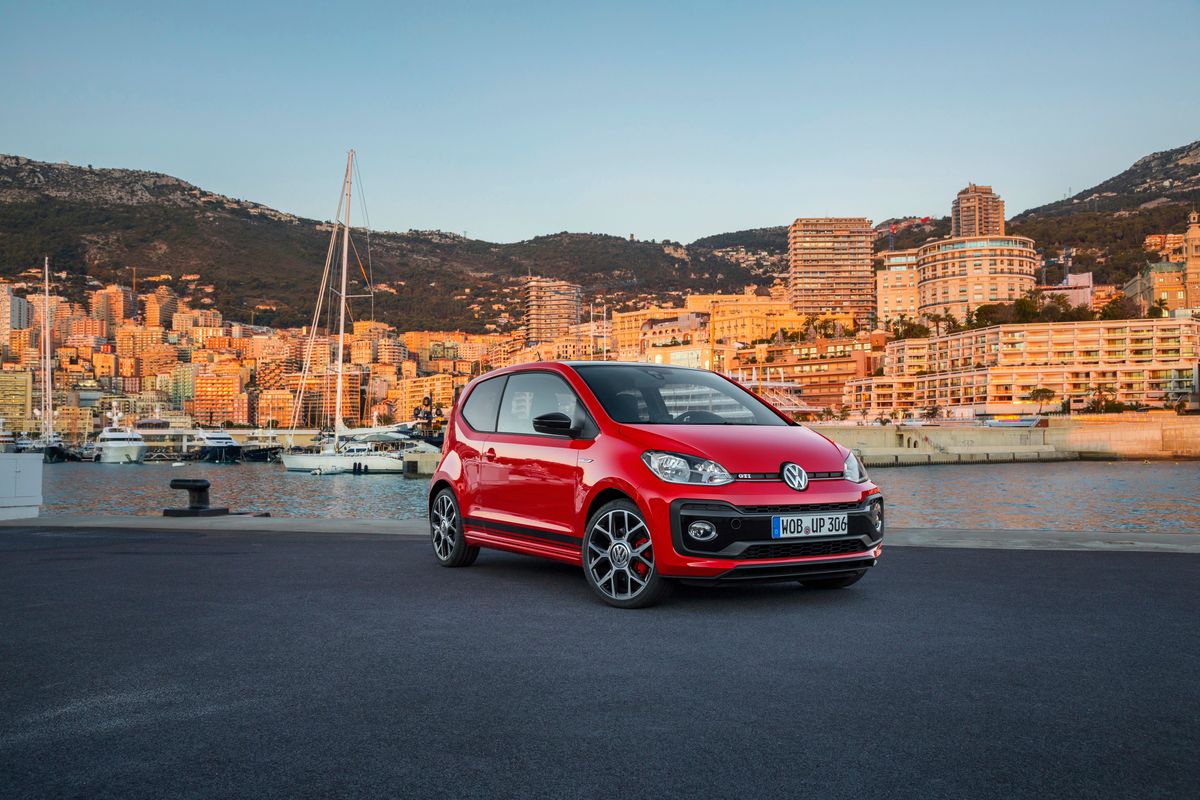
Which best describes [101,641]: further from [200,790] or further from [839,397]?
[839,397]

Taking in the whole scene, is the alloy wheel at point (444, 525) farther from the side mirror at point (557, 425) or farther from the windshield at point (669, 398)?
the windshield at point (669, 398)

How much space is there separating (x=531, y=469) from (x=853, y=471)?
7.59 ft

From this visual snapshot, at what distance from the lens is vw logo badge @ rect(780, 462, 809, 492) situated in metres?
6.34

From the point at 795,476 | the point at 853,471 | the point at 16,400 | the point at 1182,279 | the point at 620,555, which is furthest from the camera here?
the point at 1182,279

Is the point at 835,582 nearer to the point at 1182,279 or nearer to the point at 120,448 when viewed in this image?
the point at 120,448

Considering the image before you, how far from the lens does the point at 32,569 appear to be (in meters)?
8.70

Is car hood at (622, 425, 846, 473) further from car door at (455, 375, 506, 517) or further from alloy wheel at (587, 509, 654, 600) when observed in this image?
car door at (455, 375, 506, 517)

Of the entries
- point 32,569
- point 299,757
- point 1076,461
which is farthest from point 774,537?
point 1076,461

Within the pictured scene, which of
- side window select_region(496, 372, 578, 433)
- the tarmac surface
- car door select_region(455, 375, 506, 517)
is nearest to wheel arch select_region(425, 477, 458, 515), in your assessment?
car door select_region(455, 375, 506, 517)

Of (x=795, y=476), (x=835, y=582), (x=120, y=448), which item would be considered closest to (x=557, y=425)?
(x=795, y=476)

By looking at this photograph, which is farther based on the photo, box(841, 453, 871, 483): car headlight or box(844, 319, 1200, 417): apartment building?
box(844, 319, 1200, 417): apartment building

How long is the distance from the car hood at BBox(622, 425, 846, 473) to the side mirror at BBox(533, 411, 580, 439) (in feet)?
1.51

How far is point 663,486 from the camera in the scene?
6258 millimetres

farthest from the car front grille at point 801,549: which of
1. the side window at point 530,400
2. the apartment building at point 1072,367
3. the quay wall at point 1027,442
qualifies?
the apartment building at point 1072,367
